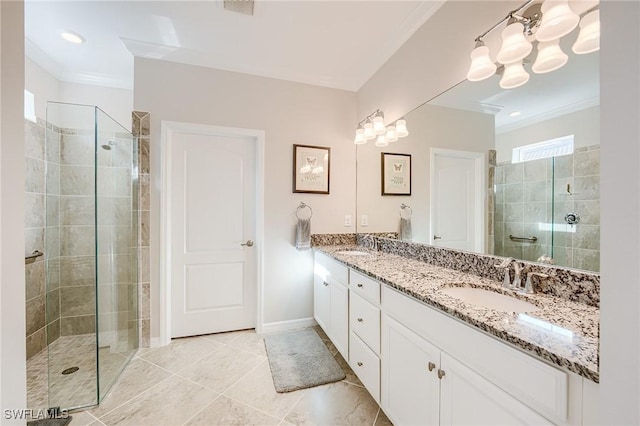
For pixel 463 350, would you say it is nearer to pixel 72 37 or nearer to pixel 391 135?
pixel 391 135

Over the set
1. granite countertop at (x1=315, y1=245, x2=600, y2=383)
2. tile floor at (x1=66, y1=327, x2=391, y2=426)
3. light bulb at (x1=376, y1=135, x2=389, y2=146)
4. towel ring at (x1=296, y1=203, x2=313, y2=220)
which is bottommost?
tile floor at (x1=66, y1=327, x2=391, y2=426)

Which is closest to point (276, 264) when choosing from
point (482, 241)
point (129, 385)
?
point (129, 385)

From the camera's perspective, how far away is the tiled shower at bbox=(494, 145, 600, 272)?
1021 mm

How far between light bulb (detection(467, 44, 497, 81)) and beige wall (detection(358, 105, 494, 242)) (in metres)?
0.22

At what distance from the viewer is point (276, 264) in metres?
2.57

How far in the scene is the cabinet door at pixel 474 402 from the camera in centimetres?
75

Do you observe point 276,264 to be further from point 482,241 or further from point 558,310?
point 558,310

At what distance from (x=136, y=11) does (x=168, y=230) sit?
1.66 meters

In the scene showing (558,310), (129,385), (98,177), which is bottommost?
(129,385)

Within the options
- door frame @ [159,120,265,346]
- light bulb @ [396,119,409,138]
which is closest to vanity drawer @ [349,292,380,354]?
light bulb @ [396,119,409,138]

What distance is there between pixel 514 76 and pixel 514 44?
146 mm

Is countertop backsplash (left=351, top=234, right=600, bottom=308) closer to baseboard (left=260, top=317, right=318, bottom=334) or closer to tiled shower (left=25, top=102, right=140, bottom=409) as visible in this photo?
baseboard (left=260, top=317, right=318, bottom=334)

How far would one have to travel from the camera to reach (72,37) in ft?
6.77

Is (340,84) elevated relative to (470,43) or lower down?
elevated
